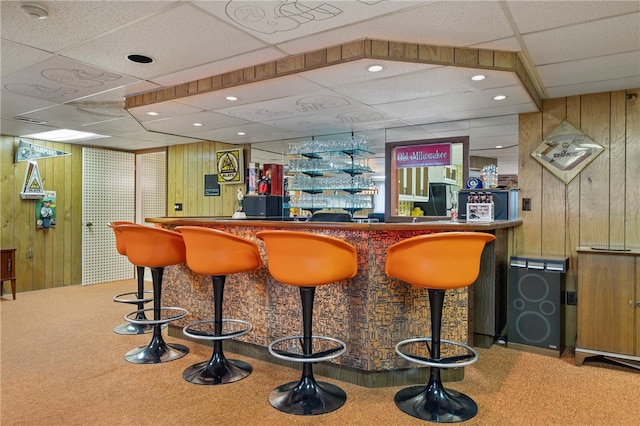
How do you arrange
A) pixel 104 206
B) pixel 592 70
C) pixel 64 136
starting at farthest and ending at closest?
1. pixel 104 206
2. pixel 64 136
3. pixel 592 70

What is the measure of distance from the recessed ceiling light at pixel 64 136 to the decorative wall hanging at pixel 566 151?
5.77m

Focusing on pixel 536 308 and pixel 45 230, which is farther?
pixel 45 230

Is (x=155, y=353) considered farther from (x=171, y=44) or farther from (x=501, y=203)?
(x=501, y=203)

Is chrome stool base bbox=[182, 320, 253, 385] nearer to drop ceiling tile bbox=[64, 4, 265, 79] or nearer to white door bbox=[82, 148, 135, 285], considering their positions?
drop ceiling tile bbox=[64, 4, 265, 79]

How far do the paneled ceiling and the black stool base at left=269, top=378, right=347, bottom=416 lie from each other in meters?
2.14

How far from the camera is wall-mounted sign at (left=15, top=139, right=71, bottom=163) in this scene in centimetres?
605

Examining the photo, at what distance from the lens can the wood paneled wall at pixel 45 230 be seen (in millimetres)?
5984

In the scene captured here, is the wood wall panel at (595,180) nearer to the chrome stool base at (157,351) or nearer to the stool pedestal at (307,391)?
the stool pedestal at (307,391)

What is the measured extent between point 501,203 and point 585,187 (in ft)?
2.44

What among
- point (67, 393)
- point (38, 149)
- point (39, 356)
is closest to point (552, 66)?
point (67, 393)

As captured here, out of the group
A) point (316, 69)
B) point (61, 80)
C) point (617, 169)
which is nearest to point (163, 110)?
point (61, 80)

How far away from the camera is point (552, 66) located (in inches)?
121

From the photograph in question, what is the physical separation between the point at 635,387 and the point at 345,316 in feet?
6.83

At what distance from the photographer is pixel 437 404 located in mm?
2422
